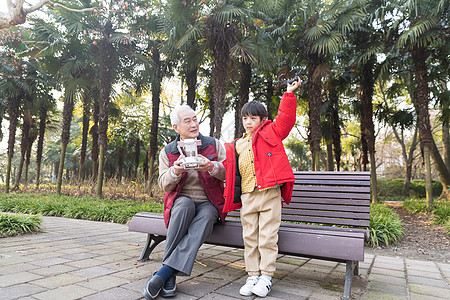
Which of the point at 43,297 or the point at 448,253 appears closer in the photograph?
the point at 43,297

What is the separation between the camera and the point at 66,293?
2020 millimetres

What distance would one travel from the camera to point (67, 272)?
2510 millimetres

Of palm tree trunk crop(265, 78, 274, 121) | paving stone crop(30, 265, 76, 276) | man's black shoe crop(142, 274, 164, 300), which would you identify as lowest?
paving stone crop(30, 265, 76, 276)

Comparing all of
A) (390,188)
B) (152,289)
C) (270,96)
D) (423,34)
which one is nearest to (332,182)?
(152,289)

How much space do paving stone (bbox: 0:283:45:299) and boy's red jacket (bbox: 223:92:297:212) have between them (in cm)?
143

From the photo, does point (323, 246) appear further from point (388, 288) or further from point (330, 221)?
point (388, 288)

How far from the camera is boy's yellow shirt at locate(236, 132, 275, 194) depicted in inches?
A: 94.3

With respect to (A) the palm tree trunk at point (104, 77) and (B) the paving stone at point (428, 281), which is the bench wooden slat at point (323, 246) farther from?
(A) the palm tree trunk at point (104, 77)

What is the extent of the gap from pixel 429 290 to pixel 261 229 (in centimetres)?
149

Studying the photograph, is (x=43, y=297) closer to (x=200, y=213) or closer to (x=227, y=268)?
(x=200, y=213)

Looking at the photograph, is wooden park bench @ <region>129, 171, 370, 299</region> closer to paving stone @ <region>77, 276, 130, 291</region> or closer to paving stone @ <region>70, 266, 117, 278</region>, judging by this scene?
paving stone @ <region>70, 266, 117, 278</region>

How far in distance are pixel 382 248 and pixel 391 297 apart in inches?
104

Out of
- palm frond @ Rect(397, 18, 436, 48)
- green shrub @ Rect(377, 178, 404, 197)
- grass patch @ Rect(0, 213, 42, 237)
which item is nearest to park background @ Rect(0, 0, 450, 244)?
palm frond @ Rect(397, 18, 436, 48)

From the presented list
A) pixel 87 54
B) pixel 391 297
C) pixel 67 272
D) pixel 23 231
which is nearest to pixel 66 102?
pixel 87 54
